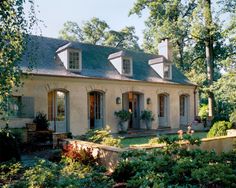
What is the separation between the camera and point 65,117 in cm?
1608

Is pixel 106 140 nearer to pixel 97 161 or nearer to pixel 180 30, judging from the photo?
pixel 97 161

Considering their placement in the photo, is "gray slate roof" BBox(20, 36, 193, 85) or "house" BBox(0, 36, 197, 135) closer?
"house" BBox(0, 36, 197, 135)

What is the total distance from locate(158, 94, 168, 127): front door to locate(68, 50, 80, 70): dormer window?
7.20m

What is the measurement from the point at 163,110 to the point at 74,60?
314 inches

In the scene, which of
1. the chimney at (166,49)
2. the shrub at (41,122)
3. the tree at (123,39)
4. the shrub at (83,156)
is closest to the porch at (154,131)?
the shrub at (41,122)

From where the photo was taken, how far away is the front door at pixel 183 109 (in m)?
22.3

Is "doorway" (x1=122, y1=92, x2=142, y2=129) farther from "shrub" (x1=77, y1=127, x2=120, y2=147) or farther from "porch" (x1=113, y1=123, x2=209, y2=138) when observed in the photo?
"shrub" (x1=77, y1=127, x2=120, y2=147)

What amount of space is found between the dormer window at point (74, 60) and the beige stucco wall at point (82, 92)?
0.88m

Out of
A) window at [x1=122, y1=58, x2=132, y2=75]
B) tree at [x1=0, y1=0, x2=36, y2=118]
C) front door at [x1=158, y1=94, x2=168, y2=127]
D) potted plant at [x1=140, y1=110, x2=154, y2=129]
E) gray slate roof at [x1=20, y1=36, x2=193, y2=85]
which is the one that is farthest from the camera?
front door at [x1=158, y1=94, x2=168, y2=127]

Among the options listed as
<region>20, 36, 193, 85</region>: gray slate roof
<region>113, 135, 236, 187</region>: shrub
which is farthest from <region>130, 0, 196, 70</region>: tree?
<region>113, 135, 236, 187</region>: shrub

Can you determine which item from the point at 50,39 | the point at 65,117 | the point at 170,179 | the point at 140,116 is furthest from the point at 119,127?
the point at 170,179

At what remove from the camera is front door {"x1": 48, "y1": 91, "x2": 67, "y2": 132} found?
1562 centimetres

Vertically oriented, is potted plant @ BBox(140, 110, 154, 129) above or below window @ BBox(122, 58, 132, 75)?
below

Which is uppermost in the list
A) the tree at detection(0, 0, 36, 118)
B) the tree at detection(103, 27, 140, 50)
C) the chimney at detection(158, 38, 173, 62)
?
the tree at detection(103, 27, 140, 50)
